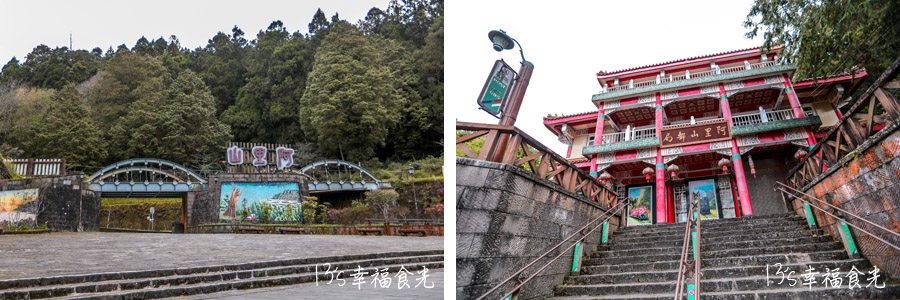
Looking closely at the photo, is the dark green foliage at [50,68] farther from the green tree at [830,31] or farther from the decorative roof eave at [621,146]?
the green tree at [830,31]

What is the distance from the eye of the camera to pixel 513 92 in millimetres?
2887

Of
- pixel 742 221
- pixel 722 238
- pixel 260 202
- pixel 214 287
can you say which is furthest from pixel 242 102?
pixel 722 238

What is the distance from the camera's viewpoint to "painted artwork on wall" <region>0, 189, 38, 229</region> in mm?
13359

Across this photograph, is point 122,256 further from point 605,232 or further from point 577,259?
point 605,232

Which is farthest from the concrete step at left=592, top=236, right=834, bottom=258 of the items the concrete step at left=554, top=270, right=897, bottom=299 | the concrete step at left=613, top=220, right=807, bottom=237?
the concrete step at left=554, top=270, right=897, bottom=299

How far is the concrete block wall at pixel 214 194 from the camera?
1778 centimetres

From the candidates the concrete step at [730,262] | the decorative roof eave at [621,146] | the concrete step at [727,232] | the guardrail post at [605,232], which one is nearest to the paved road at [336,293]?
the concrete step at [730,262]

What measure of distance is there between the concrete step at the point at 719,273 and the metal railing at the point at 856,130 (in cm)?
89

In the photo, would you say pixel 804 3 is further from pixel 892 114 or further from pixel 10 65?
pixel 10 65

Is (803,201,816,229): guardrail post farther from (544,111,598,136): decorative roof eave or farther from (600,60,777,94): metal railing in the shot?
(600,60,777,94): metal railing

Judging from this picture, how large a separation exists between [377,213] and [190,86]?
46.5ft

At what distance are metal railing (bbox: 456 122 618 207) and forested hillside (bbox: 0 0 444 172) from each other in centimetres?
1357

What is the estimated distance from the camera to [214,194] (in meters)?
17.8

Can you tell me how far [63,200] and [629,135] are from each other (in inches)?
586
